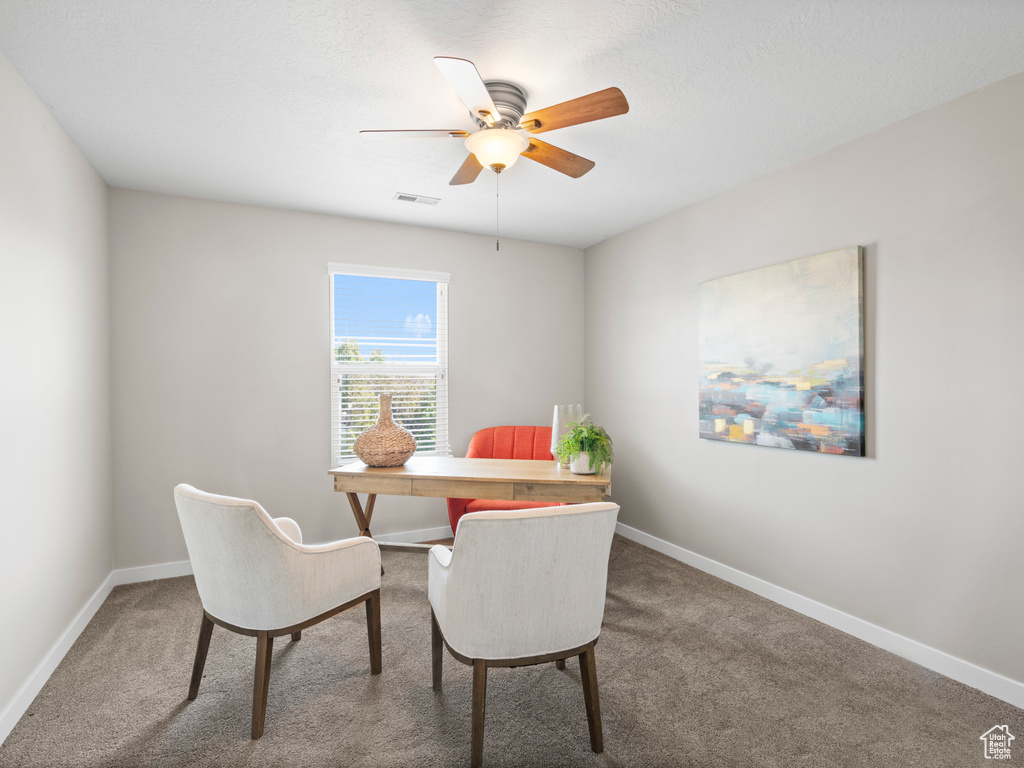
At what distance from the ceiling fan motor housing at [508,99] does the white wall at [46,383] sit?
5.98 feet

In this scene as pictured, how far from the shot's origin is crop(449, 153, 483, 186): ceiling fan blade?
2.47 metres

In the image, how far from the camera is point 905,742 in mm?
1929

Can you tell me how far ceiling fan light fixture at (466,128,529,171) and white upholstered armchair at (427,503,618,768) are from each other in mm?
1442

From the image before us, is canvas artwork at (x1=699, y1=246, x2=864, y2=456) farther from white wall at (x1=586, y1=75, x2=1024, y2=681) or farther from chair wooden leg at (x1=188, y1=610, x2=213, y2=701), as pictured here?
chair wooden leg at (x1=188, y1=610, x2=213, y2=701)

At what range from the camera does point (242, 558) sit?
191cm

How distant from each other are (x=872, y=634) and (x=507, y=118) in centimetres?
298

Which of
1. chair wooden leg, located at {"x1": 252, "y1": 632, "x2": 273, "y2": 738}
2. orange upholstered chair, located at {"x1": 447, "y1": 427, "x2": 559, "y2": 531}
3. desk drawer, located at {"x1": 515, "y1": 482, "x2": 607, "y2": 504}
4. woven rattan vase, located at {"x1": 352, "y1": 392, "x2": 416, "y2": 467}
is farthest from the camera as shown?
orange upholstered chair, located at {"x1": 447, "y1": 427, "x2": 559, "y2": 531}

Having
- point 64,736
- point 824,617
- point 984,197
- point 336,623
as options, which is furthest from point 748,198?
point 64,736

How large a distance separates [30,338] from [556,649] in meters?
2.43

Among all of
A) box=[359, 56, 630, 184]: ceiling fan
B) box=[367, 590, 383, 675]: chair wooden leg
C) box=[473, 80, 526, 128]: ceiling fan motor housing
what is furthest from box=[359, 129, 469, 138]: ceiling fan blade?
box=[367, 590, 383, 675]: chair wooden leg

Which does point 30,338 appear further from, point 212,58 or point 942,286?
point 942,286

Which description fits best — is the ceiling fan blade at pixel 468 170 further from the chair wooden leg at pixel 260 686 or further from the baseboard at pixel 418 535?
the baseboard at pixel 418 535

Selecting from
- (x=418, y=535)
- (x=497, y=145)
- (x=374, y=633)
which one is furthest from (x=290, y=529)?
(x=497, y=145)

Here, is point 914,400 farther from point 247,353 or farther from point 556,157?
point 247,353
